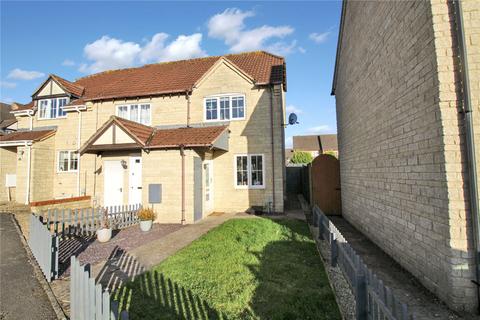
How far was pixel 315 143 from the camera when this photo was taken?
52.5m

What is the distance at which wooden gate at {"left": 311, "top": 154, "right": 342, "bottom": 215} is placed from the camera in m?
13.2

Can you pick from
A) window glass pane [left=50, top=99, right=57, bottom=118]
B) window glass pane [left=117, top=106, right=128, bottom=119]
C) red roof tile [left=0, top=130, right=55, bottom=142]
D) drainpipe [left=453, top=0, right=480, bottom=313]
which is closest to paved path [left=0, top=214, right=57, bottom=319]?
drainpipe [left=453, top=0, right=480, bottom=313]

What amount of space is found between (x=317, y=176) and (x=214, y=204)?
574 cm

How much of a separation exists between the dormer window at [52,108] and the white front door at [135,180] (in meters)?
8.08

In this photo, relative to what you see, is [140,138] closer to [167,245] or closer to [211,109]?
[211,109]

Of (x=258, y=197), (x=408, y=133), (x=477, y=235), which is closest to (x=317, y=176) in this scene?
(x=258, y=197)

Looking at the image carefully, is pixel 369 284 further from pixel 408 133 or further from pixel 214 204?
pixel 214 204

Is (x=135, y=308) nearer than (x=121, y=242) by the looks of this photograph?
Yes

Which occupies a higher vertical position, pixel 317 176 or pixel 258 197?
pixel 317 176

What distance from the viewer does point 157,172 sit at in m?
12.3

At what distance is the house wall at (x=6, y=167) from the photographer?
18484mm

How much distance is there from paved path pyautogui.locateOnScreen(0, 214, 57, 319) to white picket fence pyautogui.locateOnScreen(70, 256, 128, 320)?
0.72m

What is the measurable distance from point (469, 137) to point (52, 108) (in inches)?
865

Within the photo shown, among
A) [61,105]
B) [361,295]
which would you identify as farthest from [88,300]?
[61,105]
